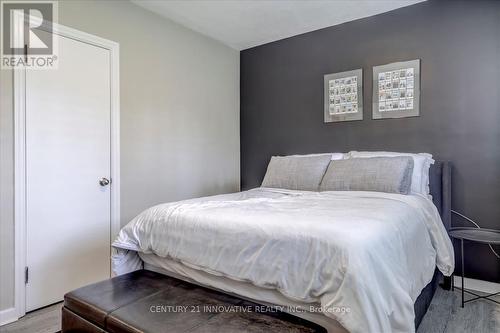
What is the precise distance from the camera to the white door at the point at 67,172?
228cm

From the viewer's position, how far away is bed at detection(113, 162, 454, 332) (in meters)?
1.22

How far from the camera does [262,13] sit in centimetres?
312

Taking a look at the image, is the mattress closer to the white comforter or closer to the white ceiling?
the white comforter

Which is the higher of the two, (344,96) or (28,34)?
(28,34)

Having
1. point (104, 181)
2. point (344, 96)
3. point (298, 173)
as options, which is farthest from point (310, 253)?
point (344, 96)

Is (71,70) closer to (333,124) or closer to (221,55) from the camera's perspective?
(221,55)

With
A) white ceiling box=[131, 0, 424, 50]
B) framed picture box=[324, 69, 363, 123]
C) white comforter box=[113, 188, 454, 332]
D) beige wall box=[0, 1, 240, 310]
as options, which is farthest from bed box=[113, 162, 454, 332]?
white ceiling box=[131, 0, 424, 50]

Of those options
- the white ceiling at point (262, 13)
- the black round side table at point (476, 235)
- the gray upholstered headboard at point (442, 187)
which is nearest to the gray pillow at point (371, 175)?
the gray upholstered headboard at point (442, 187)

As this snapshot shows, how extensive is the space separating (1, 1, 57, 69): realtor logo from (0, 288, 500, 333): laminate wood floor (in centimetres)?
177

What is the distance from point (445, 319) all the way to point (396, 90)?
2.03 meters

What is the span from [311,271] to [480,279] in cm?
224

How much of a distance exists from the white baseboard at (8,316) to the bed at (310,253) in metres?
0.88

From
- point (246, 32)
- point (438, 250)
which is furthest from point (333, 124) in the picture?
point (438, 250)

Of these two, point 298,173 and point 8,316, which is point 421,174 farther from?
point 8,316
